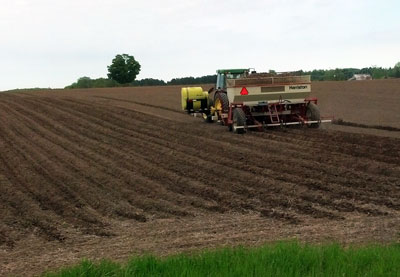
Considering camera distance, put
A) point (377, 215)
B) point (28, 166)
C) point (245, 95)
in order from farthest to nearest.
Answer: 1. point (245, 95)
2. point (28, 166)
3. point (377, 215)

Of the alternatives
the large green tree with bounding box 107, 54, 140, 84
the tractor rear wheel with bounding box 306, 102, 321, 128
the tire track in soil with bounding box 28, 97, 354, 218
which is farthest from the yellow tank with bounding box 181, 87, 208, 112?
the large green tree with bounding box 107, 54, 140, 84

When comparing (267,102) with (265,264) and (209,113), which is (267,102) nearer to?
(209,113)

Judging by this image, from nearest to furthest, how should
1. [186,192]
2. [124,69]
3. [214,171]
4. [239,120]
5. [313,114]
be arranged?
1. [186,192]
2. [214,171]
3. [239,120]
4. [313,114]
5. [124,69]

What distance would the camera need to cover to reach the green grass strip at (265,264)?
5238mm

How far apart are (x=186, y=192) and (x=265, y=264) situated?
5.53 metres

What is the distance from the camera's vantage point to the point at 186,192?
1091 centimetres

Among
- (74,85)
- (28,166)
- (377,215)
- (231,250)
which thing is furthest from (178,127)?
(74,85)

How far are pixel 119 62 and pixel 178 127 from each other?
251 ft

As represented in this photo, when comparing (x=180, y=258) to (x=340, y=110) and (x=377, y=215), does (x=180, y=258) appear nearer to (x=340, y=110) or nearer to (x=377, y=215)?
(x=377, y=215)

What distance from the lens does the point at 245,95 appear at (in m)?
19.3

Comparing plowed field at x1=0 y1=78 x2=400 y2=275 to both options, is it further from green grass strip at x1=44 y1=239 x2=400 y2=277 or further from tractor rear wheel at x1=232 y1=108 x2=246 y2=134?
green grass strip at x1=44 y1=239 x2=400 y2=277

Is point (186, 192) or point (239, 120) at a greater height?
point (239, 120)

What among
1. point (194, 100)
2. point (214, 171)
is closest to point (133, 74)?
point (194, 100)

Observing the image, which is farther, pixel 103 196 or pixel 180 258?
pixel 103 196
